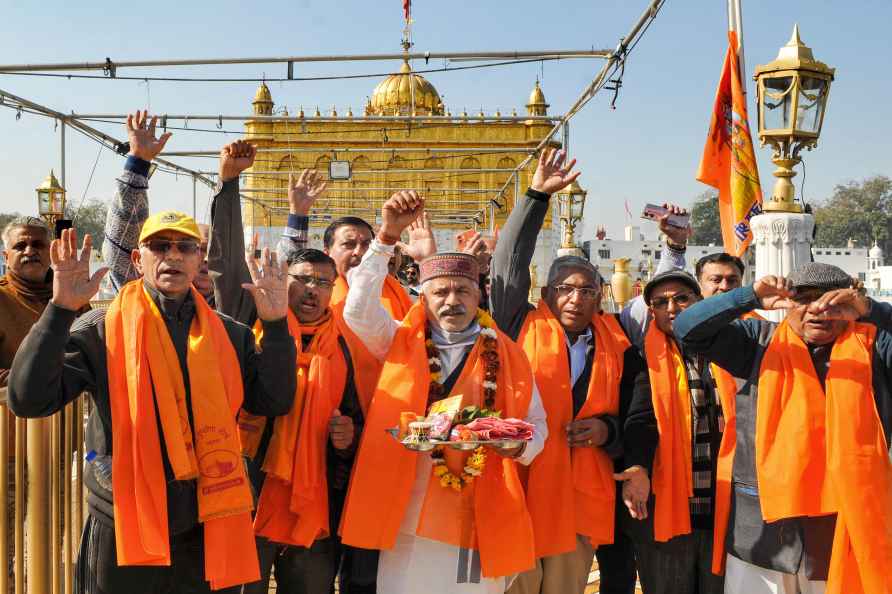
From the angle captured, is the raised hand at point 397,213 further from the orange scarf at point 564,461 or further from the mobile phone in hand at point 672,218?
the mobile phone in hand at point 672,218

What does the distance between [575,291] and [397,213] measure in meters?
0.91

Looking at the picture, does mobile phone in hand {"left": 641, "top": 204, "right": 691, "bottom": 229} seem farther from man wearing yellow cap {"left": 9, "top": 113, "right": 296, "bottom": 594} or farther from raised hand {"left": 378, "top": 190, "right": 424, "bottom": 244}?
man wearing yellow cap {"left": 9, "top": 113, "right": 296, "bottom": 594}

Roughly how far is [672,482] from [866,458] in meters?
0.77

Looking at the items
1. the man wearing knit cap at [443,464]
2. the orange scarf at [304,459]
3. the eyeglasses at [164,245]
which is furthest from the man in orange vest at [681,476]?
the eyeglasses at [164,245]

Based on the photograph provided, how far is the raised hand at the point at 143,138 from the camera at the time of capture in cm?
357

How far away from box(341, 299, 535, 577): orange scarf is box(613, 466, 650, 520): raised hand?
1.83 ft

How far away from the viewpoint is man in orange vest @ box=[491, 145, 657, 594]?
3480mm

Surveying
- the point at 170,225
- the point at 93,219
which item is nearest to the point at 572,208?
the point at 170,225

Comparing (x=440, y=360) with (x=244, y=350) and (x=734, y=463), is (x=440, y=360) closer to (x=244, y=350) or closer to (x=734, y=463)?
(x=244, y=350)

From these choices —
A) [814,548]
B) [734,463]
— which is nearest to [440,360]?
[734,463]

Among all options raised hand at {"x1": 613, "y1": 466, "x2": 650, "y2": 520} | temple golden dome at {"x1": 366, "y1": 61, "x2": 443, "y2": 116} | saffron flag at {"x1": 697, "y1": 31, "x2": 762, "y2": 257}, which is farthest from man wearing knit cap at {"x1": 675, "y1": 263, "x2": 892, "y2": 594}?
temple golden dome at {"x1": 366, "y1": 61, "x2": 443, "y2": 116}

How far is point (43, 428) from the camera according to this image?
3.43m

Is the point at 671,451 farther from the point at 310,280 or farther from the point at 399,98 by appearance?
the point at 399,98

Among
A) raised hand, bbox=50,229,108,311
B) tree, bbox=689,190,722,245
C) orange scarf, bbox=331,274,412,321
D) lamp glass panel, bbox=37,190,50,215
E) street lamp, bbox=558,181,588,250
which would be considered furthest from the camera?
tree, bbox=689,190,722,245
